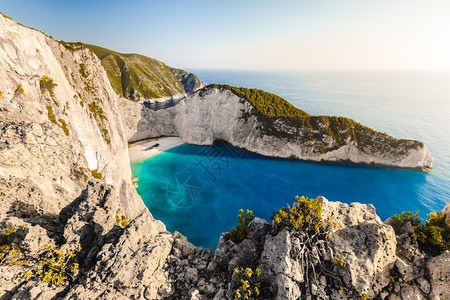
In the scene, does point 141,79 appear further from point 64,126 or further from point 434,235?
point 434,235

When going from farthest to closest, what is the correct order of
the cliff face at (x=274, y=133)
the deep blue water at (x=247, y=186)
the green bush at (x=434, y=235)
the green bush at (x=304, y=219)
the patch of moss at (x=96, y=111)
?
the cliff face at (x=274, y=133) < the deep blue water at (x=247, y=186) < the patch of moss at (x=96, y=111) < the green bush at (x=304, y=219) < the green bush at (x=434, y=235)

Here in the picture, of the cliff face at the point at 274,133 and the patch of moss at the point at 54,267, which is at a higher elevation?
the patch of moss at the point at 54,267

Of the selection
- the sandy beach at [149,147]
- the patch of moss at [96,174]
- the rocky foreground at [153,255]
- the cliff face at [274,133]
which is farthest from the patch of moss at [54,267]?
the cliff face at [274,133]

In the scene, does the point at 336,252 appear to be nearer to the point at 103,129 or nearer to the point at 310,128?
the point at 103,129

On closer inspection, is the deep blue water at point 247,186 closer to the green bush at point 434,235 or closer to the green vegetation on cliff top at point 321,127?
the green vegetation on cliff top at point 321,127

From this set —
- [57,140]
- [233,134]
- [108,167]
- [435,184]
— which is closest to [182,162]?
[233,134]

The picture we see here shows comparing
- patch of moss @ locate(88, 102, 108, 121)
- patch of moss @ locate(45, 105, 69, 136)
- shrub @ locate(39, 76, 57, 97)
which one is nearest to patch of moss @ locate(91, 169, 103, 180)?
patch of moss @ locate(45, 105, 69, 136)

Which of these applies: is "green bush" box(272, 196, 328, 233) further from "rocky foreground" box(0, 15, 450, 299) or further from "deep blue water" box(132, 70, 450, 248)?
"deep blue water" box(132, 70, 450, 248)
